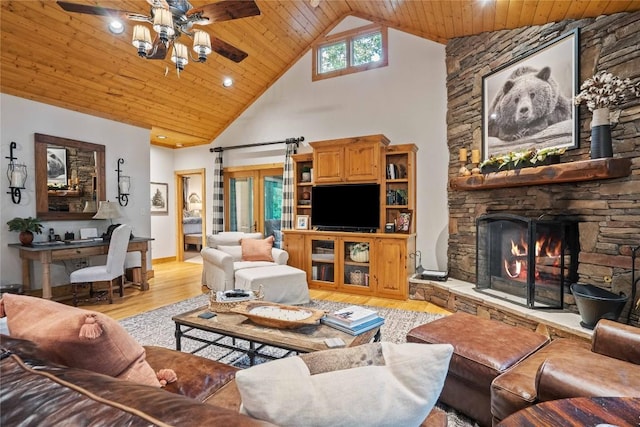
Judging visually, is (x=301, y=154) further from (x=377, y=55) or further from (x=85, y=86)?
(x=85, y=86)

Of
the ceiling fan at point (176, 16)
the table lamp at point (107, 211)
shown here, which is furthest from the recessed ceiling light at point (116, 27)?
the table lamp at point (107, 211)

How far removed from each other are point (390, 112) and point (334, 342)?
3970 mm

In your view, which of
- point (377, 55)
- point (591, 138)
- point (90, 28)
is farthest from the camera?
Answer: point (377, 55)

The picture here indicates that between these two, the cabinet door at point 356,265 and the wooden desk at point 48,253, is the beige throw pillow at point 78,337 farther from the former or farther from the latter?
the cabinet door at point 356,265

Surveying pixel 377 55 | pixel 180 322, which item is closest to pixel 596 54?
pixel 377 55

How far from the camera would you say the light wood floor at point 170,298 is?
→ 12.6 feet

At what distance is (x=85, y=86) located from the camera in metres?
4.33

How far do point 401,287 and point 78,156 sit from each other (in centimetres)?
494

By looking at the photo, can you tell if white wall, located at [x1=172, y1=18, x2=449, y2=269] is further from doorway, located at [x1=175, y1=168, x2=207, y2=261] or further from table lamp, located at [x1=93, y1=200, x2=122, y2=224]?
table lamp, located at [x1=93, y1=200, x2=122, y2=224]

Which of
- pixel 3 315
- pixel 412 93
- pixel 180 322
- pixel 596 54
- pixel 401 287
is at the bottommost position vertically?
pixel 401 287

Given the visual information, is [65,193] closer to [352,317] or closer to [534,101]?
[352,317]

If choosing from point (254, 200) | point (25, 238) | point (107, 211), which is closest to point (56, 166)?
point (107, 211)

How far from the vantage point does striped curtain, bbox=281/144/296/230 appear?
554 centimetres

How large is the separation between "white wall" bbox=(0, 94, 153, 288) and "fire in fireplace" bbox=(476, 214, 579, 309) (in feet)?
17.1
